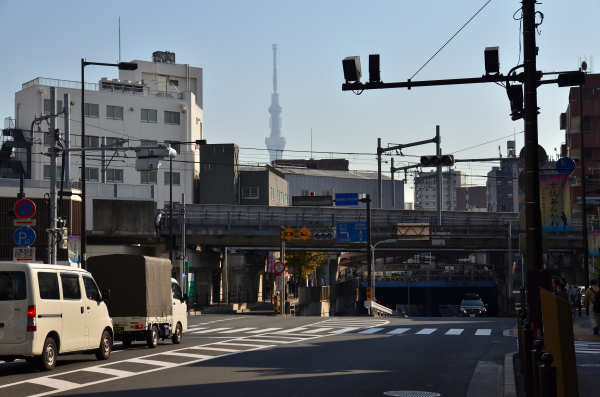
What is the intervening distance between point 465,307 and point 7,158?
4524 cm

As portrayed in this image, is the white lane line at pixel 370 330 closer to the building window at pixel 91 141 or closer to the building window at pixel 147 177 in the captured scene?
the building window at pixel 147 177

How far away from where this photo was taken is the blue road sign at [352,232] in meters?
58.5

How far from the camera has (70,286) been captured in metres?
16.9

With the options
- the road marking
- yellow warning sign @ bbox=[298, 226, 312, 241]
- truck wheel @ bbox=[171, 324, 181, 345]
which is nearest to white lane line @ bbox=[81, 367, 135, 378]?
truck wheel @ bbox=[171, 324, 181, 345]

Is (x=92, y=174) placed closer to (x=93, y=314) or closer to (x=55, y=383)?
(x=93, y=314)

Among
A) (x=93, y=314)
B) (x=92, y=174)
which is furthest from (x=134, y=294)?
(x=92, y=174)

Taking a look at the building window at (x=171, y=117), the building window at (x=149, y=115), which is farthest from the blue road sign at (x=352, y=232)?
the building window at (x=149, y=115)

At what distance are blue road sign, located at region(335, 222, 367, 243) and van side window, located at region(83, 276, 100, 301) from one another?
40895mm

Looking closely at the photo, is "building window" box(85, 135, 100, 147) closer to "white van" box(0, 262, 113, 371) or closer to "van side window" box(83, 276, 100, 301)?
"van side window" box(83, 276, 100, 301)

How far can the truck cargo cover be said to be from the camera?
21594mm

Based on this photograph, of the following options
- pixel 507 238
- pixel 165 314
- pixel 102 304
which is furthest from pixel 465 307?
pixel 102 304

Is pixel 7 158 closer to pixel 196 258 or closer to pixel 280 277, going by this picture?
pixel 196 258

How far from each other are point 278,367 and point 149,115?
2728 inches

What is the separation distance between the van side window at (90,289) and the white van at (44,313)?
2cm
